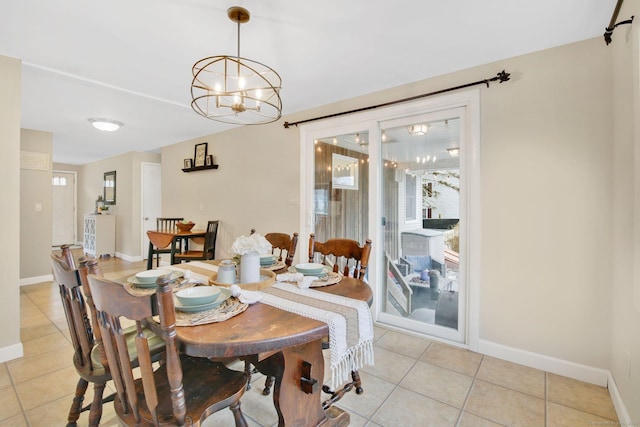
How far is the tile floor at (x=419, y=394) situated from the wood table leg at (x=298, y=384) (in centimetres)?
41

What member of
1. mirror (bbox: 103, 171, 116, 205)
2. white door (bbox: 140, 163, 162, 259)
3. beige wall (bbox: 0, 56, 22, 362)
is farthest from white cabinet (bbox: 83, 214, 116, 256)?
beige wall (bbox: 0, 56, 22, 362)

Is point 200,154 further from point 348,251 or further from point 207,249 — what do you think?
point 348,251

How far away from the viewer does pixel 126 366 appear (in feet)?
3.14

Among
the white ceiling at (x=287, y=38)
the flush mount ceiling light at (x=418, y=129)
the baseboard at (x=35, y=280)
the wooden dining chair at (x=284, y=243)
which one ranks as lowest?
the baseboard at (x=35, y=280)

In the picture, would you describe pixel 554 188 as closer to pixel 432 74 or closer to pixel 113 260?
pixel 432 74

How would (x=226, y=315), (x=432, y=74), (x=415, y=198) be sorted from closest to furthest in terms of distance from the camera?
(x=226, y=315) < (x=432, y=74) < (x=415, y=198)

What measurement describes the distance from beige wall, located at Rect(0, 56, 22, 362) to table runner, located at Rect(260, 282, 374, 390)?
2.27 metres

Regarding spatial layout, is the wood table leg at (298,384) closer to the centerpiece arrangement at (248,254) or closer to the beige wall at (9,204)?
the centerpiece arrangement at (248,254)

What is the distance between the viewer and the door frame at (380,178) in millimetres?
2373

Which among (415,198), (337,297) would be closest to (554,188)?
(415,198)

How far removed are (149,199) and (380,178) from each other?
5.18 meters

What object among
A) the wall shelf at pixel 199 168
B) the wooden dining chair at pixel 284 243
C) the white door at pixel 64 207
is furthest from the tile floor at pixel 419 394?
the white door at pixel 64 207

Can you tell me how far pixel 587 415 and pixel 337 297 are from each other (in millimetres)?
1611

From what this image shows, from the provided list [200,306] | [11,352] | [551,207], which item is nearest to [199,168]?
[11,352]
